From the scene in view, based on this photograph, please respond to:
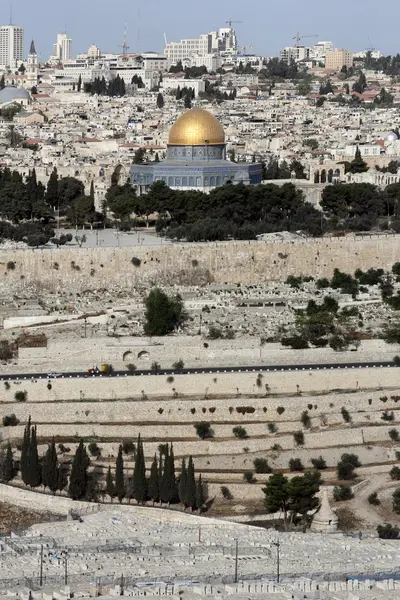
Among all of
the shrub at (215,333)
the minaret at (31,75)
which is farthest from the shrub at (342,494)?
the minaret at (31,75)

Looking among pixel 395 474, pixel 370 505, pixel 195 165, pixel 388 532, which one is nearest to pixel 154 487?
pixel 370 505

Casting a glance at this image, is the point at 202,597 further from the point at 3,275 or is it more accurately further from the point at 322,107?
the point at 322,107

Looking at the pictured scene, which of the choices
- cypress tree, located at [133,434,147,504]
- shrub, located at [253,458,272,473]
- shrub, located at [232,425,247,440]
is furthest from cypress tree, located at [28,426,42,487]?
shrub, located at [232,425,247,440]

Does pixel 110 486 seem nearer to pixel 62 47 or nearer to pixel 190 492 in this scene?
pixel 190 492

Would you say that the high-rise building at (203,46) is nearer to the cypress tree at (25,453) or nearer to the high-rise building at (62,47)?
the high-rise building at (62,47)

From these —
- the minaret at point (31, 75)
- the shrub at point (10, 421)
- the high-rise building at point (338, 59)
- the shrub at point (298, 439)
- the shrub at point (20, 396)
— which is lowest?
the shrub at point (298, 439)

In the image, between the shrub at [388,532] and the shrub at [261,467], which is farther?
the shrub at [261,467]
